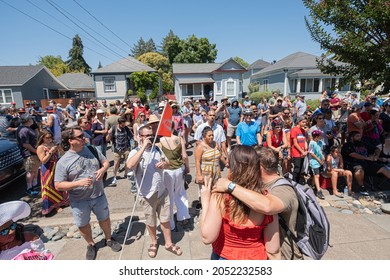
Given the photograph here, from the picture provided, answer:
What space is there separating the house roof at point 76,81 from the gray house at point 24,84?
6754mm

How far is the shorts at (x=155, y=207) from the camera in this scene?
10.6 feet

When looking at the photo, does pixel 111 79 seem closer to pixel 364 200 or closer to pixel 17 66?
pixel 17 66

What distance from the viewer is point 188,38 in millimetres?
45250

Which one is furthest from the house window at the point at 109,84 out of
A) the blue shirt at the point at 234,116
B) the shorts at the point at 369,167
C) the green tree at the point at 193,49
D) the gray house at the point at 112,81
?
the shorts at the point at 369,167

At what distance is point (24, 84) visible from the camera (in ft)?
87.7

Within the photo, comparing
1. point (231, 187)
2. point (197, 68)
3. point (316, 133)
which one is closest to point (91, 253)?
point (231, 187)

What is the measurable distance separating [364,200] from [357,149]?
1202 mm

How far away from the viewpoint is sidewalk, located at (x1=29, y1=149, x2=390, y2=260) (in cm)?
333

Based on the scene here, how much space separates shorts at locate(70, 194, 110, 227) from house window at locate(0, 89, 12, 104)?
3066cm

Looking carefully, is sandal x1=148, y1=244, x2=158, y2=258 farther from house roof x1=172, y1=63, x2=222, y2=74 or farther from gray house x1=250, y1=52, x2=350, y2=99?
house roof x1=172, y1=63, x2=222, y2=74

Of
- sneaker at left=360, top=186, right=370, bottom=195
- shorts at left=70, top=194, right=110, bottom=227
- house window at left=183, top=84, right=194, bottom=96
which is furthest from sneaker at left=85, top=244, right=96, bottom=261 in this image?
house window at left=183, top=84, right=194, bottom=96

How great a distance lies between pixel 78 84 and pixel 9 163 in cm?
3943

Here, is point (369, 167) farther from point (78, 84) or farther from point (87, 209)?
point (78, 84)

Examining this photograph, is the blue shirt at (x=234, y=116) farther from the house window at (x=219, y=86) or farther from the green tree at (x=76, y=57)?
the green tree at (x=76, y=57)
